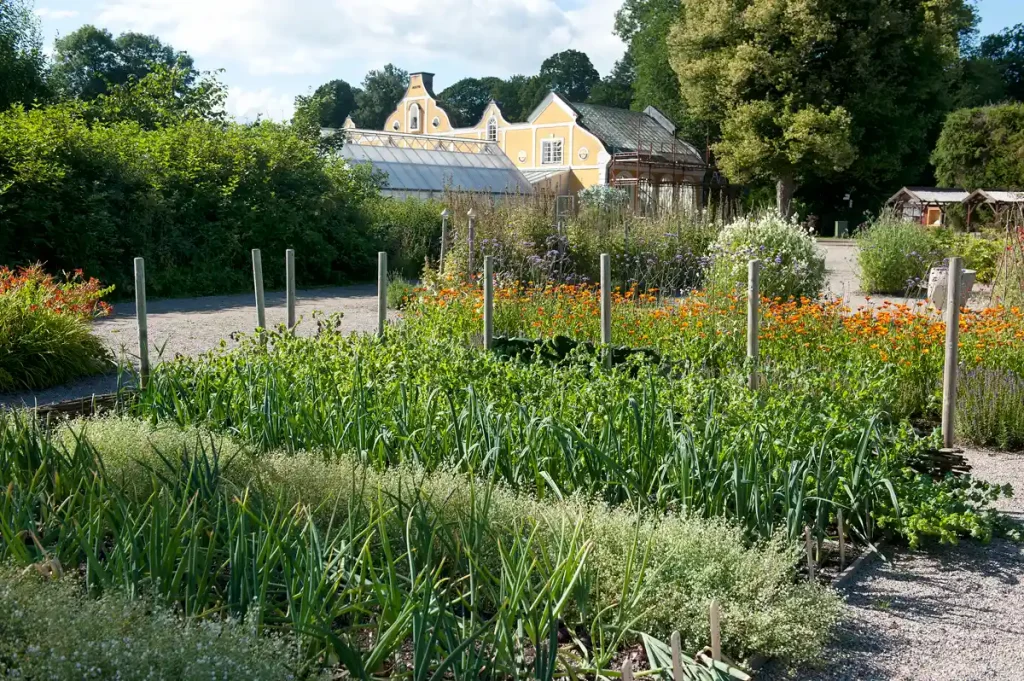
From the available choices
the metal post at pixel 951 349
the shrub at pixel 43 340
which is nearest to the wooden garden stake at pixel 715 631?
the metal post at pixel 951 349

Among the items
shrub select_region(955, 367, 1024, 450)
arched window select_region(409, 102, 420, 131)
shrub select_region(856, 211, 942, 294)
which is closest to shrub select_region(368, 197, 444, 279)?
shrub select_region(856, 211, 942, 294)

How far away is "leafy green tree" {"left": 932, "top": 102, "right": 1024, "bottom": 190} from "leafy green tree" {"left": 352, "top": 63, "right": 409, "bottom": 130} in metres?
49.6

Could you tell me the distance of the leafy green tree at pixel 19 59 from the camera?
1803 cm

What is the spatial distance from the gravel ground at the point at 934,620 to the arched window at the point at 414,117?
200ft

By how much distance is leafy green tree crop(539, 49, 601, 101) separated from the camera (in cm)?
7756

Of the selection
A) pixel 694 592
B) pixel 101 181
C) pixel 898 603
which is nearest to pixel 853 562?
pixel 898 603

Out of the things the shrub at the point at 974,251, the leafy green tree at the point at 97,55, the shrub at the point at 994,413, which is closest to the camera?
the shrub at the point at 994,413

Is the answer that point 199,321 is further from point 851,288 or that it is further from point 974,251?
point 974,251

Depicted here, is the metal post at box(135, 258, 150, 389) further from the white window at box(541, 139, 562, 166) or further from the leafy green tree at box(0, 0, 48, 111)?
the white window at box(541, 139, 562, 166)

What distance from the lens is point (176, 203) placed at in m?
15.9

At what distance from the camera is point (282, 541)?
2.60 m

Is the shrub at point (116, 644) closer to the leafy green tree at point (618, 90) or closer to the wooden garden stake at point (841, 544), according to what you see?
the wooden garden stake at point (841, 544)

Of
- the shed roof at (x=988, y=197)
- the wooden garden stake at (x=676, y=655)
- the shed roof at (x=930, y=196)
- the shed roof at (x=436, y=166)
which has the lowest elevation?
the wooden garden stake at (x=676, y=655)

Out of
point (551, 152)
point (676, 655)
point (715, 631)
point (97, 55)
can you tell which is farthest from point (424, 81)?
point (676, 655)
